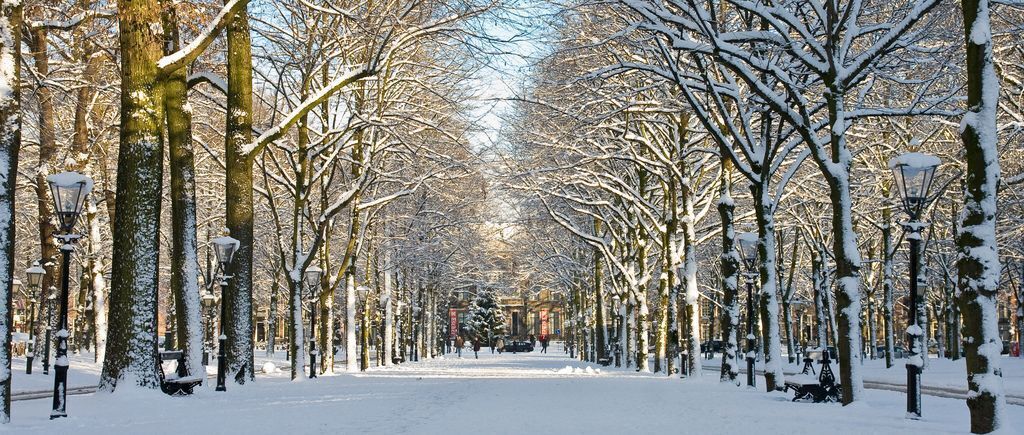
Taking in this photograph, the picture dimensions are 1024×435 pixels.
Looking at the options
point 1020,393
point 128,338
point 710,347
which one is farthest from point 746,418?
point 710,347

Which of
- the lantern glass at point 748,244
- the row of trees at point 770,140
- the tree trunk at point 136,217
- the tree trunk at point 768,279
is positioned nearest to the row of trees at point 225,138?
the tree trunk at point 136,217

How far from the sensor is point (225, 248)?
1778cm

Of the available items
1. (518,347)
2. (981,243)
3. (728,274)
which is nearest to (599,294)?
(728,274)

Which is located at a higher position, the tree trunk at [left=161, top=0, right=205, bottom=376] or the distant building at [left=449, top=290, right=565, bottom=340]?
the tree trunk at [left=161, top=0, right=205, bottom=376]

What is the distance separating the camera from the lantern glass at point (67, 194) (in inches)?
526

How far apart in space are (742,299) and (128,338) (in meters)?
58.2

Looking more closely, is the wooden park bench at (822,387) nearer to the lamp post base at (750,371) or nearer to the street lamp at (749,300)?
the lamp post base at (750,371)

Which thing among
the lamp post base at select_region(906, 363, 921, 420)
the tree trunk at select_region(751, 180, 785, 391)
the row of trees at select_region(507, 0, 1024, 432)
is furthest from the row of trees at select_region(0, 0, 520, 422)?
the lamp post base at select_region(906, 363, 921, 420)

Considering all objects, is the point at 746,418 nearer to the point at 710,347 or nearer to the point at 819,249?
the point at 819,249

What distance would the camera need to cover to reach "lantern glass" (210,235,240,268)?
1769cm

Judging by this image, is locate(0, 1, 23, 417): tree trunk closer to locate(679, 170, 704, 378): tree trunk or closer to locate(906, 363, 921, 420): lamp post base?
locate(906, 363, 921, 420): lamp post base

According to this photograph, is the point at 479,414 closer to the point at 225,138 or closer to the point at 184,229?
the point at 184,229

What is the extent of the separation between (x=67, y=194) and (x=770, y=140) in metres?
11.4

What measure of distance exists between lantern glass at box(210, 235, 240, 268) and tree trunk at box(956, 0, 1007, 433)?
39.9 feet
